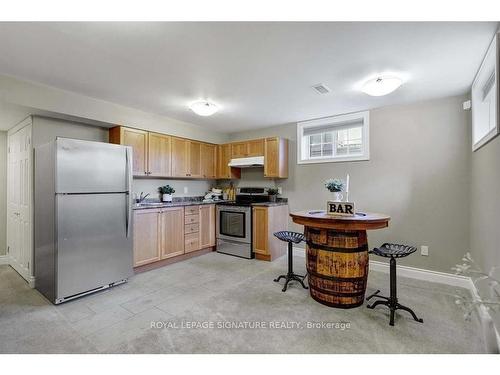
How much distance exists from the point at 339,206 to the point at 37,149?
141 inches

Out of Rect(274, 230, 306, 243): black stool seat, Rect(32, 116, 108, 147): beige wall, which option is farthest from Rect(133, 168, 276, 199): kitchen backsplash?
Rect(274, 230, 306, 243): black stool seat

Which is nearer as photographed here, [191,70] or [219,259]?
[191,70]

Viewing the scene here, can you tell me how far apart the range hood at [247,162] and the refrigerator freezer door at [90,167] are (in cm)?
212

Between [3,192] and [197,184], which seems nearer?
[3,192]

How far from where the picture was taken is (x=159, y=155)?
13.3 ft

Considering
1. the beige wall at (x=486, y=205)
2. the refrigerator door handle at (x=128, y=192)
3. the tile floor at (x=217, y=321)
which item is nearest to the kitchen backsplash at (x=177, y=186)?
the refrigerator door handle at (x=128, y=192)

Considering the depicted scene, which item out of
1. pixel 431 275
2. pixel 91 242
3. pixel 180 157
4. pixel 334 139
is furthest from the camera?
pixel 180 157

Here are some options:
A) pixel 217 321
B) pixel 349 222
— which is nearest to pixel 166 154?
pixel 217 321

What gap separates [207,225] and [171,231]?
0.78 meters

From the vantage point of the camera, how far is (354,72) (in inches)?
97.3

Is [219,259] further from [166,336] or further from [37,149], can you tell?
[37,149]

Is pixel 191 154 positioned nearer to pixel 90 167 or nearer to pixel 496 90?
pixel 90 167

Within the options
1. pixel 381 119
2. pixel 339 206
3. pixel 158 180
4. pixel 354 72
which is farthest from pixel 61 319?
pixel 381 119

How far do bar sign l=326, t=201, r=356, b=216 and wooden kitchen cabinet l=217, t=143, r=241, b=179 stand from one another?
273cm
